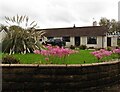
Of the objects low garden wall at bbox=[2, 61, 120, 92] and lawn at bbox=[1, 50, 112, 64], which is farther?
lawn at bbox=[1, 50, 112, 64]

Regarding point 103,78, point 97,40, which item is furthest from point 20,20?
point 97,40

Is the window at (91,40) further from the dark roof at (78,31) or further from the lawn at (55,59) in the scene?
the lawn at (55,59)

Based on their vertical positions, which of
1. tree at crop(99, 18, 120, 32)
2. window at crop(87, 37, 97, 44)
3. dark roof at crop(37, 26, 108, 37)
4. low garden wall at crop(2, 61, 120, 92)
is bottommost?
low garden wall at crop(2, 61, 120, 92)

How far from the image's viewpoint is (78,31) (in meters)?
43.0

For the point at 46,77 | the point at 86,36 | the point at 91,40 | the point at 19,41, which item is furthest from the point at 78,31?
the point at 46,77

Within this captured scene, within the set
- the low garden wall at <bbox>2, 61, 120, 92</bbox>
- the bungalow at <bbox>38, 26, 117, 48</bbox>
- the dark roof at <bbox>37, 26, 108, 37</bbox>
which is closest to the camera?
the low garden wall at <bbox>2, 61, 120, 92</bbox>

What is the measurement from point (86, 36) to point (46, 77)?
34367 millimetres

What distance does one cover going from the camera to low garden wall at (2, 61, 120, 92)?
25.4 ft

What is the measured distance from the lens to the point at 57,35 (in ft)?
146

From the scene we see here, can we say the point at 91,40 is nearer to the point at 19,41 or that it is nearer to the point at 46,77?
the point at 19,41

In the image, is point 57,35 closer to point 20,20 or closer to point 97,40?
point 97,40

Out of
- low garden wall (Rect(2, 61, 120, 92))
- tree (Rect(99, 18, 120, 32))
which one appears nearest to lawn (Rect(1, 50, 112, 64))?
low garden wall (Rect(2, 61, 120, 92))

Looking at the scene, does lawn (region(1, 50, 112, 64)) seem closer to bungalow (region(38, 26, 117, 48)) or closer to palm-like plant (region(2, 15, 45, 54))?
palm-like plant (region(2, 15, 45, 54))

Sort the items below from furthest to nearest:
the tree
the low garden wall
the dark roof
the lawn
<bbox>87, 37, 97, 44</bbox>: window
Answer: the tree < <bbox>87, 37, 97, 44</bbox>: window < the dark roof < the lawn < the low garden wall
